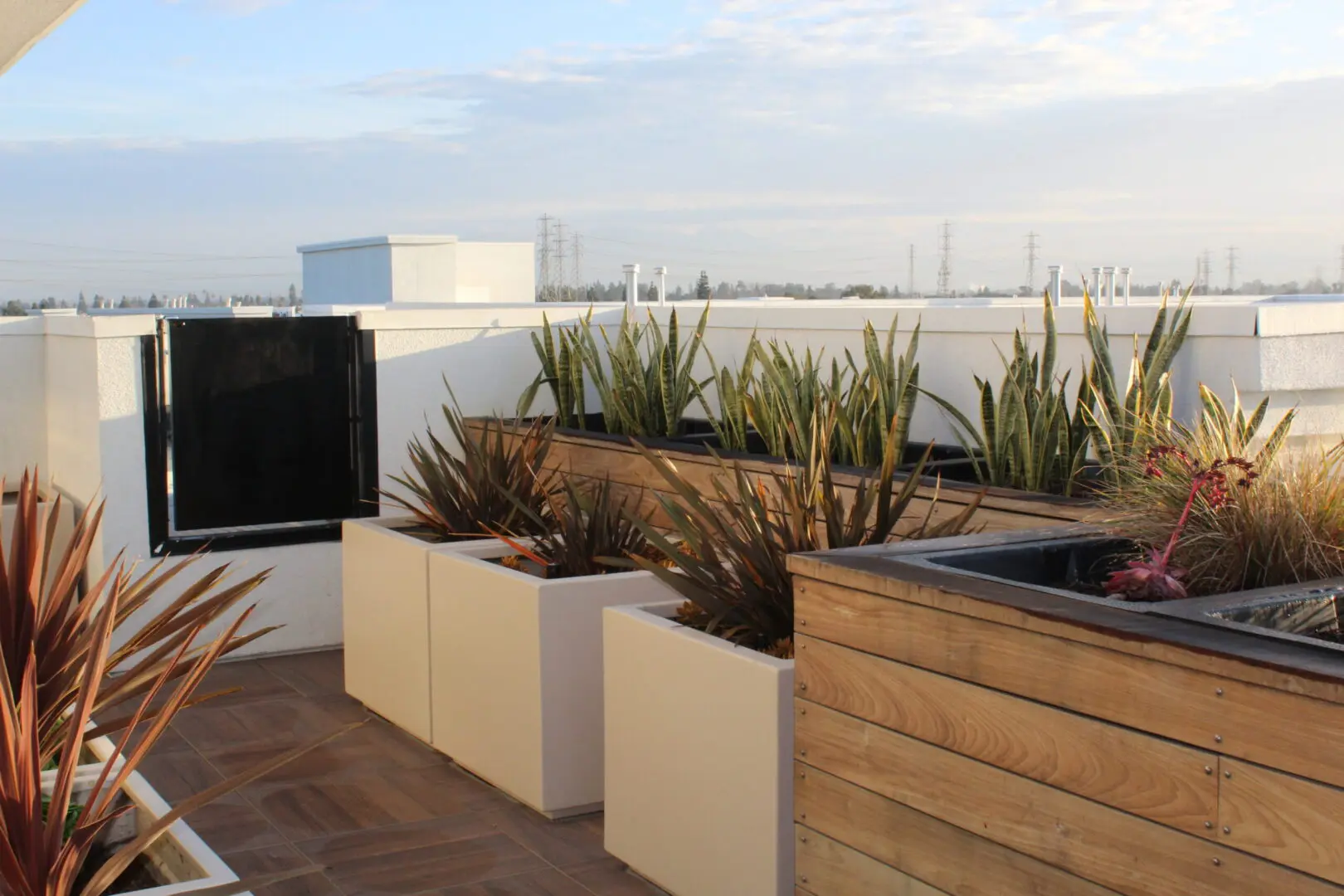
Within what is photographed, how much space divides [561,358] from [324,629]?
1493 millimetres

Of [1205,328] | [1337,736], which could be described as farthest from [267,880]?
[1205,328]

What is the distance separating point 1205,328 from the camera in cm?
372

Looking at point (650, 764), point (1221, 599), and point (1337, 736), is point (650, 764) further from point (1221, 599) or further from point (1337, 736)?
point (1337, 736)

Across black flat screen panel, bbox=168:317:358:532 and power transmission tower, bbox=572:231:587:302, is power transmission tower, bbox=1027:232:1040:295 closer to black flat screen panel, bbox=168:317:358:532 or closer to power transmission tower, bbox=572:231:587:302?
power transmission tower, bbox=572:231:587:302

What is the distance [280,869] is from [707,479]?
5.80 feet

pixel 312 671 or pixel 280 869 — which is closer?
pixel 280 869

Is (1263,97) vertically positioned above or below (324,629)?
above

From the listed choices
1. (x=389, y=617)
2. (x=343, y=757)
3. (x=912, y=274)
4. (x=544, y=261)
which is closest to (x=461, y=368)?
(x=389, y=617)

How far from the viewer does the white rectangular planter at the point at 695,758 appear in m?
2.75

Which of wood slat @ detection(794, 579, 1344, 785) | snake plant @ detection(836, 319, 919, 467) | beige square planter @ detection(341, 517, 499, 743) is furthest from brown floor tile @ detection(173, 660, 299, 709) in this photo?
wood slat @ detection(794, 579, 1344, 785)

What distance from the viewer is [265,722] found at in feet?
15.1

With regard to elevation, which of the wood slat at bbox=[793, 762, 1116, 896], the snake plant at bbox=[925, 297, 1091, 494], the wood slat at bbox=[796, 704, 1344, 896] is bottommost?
the wood slat at bbox=[793, 762, 1116, 896]

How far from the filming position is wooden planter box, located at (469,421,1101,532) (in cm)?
338

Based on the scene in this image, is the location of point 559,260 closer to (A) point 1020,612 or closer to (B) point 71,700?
(B) point 71,700
